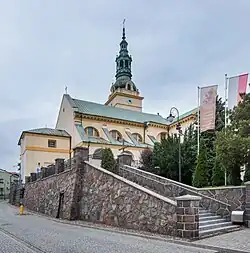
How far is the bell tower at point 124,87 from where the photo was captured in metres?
55.1

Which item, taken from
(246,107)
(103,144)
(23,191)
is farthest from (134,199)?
(103,144)

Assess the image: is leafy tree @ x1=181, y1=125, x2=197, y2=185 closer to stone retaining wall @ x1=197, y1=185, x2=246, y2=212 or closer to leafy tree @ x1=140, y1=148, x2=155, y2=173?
leafy tree @ x1=140, y1=148, x2=155, y2=173

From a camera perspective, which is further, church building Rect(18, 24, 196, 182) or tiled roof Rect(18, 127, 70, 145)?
tiled roof Rect(18, 127, 70, 145)

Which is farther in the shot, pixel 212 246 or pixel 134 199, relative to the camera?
pixel 134 199

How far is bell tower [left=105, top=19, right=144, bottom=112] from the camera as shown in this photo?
55.1 m

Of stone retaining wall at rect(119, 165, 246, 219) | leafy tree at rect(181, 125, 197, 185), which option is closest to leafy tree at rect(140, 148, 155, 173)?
leafy tree at rect(181, 125, 197, 185)

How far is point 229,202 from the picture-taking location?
521 inches

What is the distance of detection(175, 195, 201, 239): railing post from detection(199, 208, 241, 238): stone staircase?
55 centimetres

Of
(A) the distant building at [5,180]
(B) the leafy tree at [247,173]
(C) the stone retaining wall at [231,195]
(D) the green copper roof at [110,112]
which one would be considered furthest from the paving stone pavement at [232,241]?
(A) the distant building at [5,180]

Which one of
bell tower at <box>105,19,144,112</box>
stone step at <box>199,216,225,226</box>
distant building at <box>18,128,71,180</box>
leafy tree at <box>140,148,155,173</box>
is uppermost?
bell tower at <box>105,19,144,112</box>

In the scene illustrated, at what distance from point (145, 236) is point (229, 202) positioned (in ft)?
15.2

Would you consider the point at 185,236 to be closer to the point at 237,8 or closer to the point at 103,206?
the point at 103,206

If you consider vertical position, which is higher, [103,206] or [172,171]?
[172,171]

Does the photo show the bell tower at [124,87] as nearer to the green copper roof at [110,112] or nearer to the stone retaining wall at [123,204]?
the green copper roof at [110,112]
